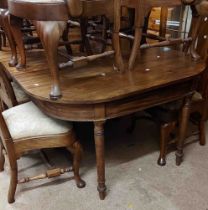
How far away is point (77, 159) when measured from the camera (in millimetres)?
1648

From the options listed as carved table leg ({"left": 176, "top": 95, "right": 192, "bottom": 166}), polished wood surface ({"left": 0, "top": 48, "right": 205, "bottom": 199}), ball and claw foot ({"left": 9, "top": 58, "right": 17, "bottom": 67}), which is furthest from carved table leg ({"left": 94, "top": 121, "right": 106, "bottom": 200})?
ball and claw foot ({"left": 9, "top": 58, "right": 17, "bottom": 67})

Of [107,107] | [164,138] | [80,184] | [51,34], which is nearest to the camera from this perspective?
[51,34]

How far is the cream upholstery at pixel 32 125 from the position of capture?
4.95 ft

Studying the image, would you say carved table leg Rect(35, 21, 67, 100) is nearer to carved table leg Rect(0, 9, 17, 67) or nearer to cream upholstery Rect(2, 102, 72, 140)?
cream upholstery Rect(2, 102, 72, 140)

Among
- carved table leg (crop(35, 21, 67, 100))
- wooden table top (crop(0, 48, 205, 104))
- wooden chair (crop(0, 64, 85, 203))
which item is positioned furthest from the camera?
wooden chair (crop(0, 64, 85, 203))

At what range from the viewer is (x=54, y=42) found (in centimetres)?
121

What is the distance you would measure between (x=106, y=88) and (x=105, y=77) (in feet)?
0.50

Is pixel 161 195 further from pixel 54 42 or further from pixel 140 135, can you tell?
pixel 54 42

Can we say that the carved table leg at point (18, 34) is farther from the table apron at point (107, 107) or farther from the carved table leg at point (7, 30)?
the table apron at point (107, 107)

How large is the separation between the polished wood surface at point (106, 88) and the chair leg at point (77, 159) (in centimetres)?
17

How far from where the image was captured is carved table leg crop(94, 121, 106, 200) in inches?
55.2

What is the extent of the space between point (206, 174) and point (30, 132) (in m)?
1.20

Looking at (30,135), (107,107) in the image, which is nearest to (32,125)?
(30,135)

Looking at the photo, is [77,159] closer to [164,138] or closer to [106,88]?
[106,88]
